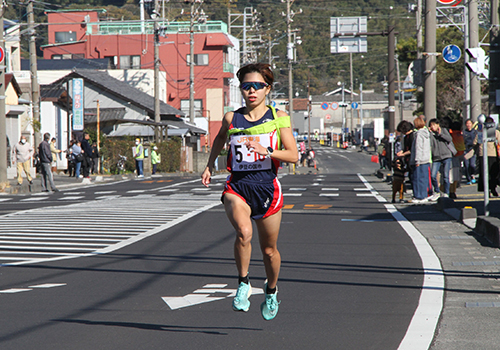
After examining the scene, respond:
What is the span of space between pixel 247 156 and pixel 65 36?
259 ft

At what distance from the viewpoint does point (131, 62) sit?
2955 inches

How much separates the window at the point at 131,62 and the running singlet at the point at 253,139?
71.2m

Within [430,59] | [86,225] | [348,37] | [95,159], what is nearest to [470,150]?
[430,59]

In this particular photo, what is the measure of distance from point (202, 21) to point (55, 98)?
1212 inches

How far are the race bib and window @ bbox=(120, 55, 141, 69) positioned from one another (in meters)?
71.3

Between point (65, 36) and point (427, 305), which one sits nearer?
point (427, 305)

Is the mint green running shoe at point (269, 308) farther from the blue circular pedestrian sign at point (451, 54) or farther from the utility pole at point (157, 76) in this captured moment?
the utility pole at point (157, 76)

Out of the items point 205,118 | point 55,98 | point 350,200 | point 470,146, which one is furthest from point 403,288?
point 205,118

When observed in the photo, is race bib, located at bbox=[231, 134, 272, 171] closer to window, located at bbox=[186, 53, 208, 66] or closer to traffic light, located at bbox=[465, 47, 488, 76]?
traffic light, located at bbox=[465, 47, 488, 76]

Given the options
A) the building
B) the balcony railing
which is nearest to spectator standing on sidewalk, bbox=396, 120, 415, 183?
the building

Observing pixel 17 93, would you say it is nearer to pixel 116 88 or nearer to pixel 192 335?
pixel 116 88

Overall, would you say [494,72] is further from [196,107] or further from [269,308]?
[196,107]

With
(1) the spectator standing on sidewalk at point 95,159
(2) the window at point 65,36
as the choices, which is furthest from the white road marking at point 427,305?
(2) the window at point 65,36

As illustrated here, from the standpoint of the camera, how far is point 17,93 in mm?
38625
